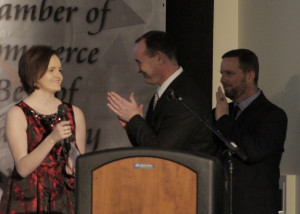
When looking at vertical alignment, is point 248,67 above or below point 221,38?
below

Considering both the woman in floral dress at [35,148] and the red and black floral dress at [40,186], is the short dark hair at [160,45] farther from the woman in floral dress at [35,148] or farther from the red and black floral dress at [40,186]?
the red and black floral dress at [40,186]

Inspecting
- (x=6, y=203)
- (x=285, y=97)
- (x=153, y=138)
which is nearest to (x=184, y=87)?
(x=153, y=138)

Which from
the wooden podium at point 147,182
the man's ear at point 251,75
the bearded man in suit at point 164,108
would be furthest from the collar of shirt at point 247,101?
the wooden podium at point 147,182

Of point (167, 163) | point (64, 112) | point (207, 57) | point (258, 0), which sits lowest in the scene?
point (167, 163)

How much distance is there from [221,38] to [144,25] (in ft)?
2.31

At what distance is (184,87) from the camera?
9.69ft

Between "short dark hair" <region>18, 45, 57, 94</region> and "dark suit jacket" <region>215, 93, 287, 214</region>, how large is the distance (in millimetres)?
928

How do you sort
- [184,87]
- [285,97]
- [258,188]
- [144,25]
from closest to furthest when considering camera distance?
[184,87], [258,188], [285,97], [144,25]

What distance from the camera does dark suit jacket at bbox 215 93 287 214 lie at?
126 inches

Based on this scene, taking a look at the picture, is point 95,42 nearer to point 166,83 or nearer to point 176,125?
point 166,83

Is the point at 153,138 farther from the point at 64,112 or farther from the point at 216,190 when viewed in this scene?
the point at 216,190

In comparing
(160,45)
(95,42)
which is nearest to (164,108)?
(160,45)

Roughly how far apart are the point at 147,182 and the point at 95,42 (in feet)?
8.65

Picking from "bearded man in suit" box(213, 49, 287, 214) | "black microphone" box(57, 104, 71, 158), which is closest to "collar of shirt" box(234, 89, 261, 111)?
"bearded man in suit" box(213, 49, 287, 214)
